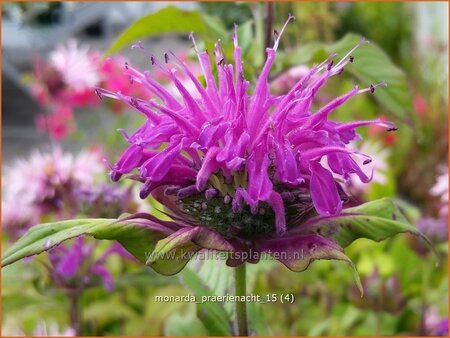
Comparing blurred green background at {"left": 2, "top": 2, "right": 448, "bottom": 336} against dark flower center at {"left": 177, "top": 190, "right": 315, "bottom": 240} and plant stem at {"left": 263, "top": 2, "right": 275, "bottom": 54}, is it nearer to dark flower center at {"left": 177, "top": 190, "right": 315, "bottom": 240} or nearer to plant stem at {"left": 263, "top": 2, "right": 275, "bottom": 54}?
plant stem at {"left": 263, "top": 2, "right": 275, "bottom": 54}

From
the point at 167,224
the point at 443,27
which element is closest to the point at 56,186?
the point at 167,224

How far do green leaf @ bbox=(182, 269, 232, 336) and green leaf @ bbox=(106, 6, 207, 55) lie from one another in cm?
35

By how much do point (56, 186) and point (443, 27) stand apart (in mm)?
3647

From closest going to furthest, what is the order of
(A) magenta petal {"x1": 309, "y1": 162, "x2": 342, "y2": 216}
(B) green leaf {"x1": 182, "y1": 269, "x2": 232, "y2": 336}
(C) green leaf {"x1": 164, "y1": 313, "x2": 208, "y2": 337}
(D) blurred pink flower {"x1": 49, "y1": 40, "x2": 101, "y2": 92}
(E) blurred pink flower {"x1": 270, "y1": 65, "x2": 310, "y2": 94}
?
(A) magenta petal {"x1": 309, "y1": 162, "x2": 342, "y2": 216} → (B) green leaf {"x1": 182, "y1": 269, "x2": 232, "y2": 336} → (C) green leaf {"x1": 164, "y1": 313, "x2": 208, "y2": 337} → (E) blurred pink flower {"x1": 270, "y1": 65, "x2": 310, "y2": 94} → (D) blurred pink flower {"x1": 49, "y1": 40, "x2": 101, "y2": 92}

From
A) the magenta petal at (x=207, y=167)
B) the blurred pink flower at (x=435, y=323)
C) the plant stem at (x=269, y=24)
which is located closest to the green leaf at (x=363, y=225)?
the magenta petal at (x=207, y=167)

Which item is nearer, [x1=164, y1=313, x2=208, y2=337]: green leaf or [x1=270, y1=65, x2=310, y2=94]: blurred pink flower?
[x1=164, y1=313, x2=208, y2=337]: green leaf

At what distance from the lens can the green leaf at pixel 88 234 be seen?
1.80 ft

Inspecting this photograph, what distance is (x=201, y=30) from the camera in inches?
34.7

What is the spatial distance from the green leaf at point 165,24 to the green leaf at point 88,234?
1.17 feet

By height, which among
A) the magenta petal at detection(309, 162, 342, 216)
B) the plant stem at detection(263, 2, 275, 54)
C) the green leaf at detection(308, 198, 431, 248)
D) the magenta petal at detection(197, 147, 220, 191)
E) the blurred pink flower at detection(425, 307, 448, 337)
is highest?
the plant stem at detection(263, 2, 275, 54)

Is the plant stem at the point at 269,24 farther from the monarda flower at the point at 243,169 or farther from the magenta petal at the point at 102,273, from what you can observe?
the magenta petal at the point at 102,273

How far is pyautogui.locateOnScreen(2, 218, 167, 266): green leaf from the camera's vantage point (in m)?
0.55

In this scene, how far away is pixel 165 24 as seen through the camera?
88 centimetres

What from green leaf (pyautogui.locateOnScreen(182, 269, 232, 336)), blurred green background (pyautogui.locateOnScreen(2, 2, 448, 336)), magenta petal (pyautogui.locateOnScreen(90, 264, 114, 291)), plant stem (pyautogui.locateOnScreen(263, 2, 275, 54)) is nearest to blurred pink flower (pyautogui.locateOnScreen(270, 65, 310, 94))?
blurred green background (pyautogui.locateOnScreen(2, 2, 448, 336))
